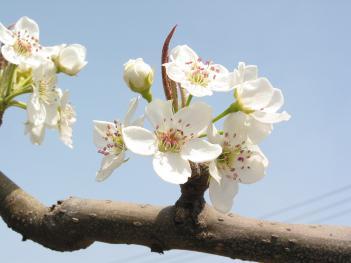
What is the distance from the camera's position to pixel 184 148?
151 centimetres

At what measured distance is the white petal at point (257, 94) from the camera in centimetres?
149

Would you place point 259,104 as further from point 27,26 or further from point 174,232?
point 27,26

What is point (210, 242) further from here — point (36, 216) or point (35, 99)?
point (35, 99)

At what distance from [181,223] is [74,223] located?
0.34 metres

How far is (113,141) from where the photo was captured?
68.4 inches

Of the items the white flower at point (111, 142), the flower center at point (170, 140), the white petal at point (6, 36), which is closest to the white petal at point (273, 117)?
the flower center at point (170, 140)

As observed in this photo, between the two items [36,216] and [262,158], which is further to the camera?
[36,216]

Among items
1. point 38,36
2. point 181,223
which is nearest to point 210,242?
point 181,223

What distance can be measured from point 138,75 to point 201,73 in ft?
0.63

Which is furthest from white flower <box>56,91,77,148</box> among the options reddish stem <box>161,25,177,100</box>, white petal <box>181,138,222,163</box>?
white petal <box>181,138,222,163</box>

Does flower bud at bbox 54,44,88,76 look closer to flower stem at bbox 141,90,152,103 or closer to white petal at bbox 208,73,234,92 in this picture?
flower stem at bbox 141,90,152,103

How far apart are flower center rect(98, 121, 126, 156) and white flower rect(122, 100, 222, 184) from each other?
19cm

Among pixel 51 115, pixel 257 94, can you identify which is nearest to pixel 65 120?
pixel 51 115

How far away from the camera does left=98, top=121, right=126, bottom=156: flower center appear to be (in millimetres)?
1685
